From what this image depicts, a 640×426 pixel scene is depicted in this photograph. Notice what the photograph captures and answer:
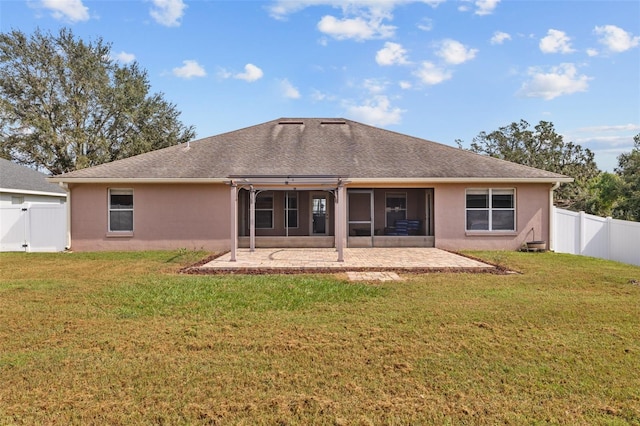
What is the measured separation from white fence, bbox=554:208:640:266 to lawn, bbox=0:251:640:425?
464 cm

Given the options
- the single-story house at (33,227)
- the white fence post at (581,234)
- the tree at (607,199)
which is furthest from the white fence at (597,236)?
the single-story house at (33,227)

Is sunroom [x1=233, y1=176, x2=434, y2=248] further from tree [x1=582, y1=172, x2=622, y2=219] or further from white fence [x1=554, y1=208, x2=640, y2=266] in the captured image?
tree [x1=582, y1=172, x2=622, y2=219]

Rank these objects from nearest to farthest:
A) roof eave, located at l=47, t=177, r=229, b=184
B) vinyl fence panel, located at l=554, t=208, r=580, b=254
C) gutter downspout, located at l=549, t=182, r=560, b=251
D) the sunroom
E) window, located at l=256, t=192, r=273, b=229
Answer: vinyl fence panel, located at l=554, t=208, r=580, b=254 < roof eave, located at l=47, t=177, r=229, b=184 < gutter downspout, located at l=549, t=182, r=560, b=251 < the sunroom < window, located at l=256, t=192, r=273, b=229

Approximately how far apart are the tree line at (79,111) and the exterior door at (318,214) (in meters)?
19.3

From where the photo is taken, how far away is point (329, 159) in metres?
16.5

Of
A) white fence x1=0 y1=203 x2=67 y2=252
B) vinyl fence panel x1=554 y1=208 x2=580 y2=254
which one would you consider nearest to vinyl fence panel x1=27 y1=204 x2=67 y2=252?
white fence x1=0 y1=203 x2=67 y2=252

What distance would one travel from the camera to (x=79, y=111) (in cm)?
3025

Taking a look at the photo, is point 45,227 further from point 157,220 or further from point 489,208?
point 489,208

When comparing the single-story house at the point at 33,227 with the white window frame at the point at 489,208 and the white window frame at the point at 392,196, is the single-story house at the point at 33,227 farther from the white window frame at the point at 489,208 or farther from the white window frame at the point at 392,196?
the white window frame at the point at 489,208

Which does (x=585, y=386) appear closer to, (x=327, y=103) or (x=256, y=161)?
(x=256, y=161)

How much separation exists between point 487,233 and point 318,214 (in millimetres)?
7183

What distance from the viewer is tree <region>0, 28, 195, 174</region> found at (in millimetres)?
28141

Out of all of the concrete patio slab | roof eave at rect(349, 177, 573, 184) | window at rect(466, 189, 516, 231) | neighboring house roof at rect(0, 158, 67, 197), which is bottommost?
the concrete patio slab

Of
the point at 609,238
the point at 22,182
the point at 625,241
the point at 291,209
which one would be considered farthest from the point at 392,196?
the point at 22,182
